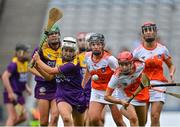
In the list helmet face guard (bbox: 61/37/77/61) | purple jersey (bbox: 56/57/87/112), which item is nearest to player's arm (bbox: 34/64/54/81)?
purple jersey (bbox: 56/57/87/112)

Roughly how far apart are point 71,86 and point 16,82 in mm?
4557

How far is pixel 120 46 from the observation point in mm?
22062

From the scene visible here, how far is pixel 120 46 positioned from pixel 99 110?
29.8 ft

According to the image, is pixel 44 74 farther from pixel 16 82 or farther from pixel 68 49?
pixel 16 82

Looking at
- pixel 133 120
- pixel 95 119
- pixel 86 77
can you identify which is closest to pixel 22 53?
pixel 86 77

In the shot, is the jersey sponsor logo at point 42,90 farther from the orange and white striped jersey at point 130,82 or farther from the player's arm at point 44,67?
the orange and white striped jersey at point 130,82

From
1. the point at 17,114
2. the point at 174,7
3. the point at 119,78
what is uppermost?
the point at 174,7

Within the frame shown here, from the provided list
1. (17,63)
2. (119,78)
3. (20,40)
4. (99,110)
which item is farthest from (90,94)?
(20,40)

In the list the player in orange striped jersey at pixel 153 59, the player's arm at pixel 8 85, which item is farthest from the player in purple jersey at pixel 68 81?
the player's arm at pixel 8 85

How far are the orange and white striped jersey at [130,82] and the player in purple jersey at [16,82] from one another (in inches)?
186

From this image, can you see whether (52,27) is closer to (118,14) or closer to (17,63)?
(17,63)

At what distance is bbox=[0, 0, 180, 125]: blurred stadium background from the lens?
22016 mm

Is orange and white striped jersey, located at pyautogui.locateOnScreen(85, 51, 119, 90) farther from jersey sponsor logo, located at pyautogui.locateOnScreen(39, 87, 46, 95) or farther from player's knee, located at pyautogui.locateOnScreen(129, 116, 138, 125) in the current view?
jersey sponsor logo, located at pyautogui.locateOnScreen(39, 87, 46, 95)

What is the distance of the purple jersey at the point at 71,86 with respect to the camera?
1293cm
